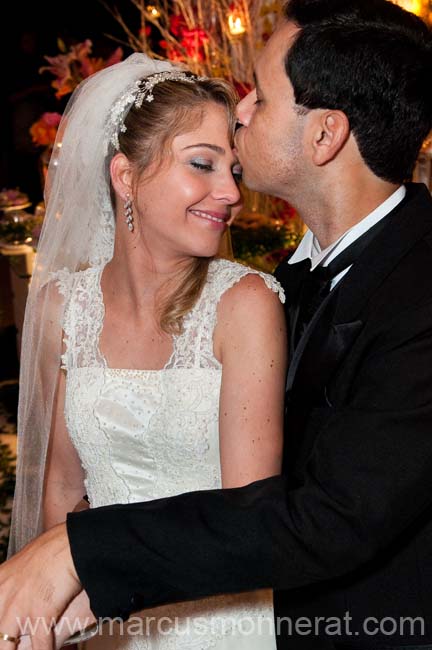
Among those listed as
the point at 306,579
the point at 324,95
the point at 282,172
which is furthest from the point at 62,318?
the point at 306,579

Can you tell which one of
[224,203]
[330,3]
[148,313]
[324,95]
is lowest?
[148,313]

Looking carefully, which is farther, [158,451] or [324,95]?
[158,451]

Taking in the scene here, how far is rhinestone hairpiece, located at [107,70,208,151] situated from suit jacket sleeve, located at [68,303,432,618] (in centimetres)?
100

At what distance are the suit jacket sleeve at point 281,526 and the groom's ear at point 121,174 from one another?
921 mm

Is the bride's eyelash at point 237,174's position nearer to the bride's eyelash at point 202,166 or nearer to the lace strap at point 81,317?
the bride's eyelash at point 202,166

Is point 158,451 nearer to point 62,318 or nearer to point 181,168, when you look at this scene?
point 62,318

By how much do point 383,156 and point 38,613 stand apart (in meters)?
1.06

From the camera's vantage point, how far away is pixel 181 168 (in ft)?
5.96

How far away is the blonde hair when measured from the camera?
1.83 meters

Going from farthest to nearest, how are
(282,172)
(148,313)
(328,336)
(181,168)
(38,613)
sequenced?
(148,313) → (181,168) → (282,172) → (328,336) → (38,613)

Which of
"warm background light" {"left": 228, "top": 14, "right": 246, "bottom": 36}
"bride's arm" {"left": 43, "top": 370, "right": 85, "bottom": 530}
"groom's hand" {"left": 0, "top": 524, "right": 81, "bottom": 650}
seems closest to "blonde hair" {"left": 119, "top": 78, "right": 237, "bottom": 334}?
"bride's arm" {"left": 43, "top": 370, "right": 85, "bottom": 530}

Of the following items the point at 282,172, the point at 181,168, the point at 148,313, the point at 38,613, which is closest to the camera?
the point at 38,613

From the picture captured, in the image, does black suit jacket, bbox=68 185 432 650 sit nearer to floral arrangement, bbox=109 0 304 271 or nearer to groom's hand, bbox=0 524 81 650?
groom's hand, bbox=0 524 81 650

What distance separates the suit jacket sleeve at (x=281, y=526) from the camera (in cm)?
123
